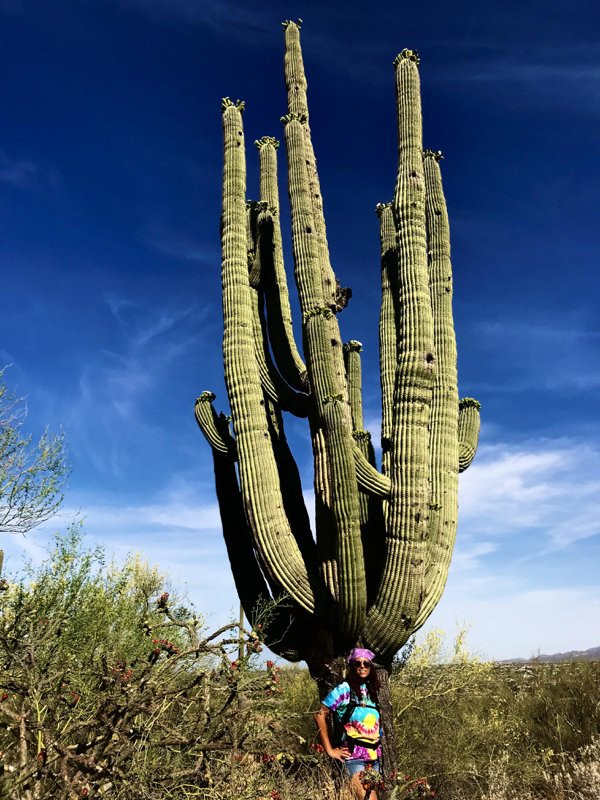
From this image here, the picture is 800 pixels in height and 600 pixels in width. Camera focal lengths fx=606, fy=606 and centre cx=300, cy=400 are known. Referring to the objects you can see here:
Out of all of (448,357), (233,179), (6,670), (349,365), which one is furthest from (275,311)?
(6,670)

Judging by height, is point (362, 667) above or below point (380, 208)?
below

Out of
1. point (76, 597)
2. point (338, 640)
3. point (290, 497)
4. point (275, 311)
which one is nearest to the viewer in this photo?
point (338, 640)

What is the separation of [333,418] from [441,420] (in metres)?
1.80

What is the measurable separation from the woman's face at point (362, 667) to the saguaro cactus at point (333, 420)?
5.33 feet

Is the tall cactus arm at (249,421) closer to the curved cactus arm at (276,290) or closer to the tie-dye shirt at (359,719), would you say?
the curved cactus arm at (276,290)

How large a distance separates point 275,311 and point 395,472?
2.97 m

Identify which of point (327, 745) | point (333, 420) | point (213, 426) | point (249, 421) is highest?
point (213, 426)

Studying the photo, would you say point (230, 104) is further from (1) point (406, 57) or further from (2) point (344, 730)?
(2) point (344, 730)

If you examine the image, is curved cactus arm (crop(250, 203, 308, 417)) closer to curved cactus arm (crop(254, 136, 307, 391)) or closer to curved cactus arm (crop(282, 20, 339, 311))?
curved cactus arm (crop(254, 136, 307, 391))

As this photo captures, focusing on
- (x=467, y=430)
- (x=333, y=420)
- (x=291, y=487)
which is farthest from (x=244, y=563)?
(x=467, y=430)

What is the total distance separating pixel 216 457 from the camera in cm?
793

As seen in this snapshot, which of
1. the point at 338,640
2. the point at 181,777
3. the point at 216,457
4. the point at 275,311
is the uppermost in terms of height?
the point at 275,311

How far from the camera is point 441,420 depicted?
7352mm

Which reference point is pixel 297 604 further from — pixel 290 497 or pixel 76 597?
pixel 76 597
